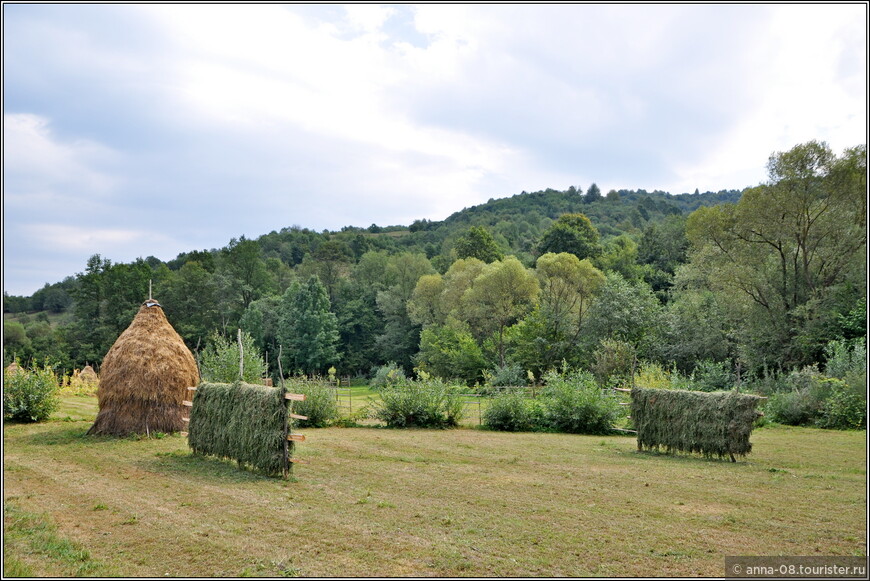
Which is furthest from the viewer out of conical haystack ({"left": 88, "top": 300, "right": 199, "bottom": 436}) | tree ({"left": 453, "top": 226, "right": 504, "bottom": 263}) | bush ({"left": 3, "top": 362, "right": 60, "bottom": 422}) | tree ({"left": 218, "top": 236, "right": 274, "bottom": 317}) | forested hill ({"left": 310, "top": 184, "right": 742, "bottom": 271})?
forested hill ({"left": 310, "top": 184, "right": 742, "bottom": 271})

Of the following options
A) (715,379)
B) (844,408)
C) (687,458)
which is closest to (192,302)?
(715,379)

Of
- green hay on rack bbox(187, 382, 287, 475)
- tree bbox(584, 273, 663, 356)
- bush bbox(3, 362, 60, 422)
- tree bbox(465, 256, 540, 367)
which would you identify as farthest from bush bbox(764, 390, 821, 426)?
bush bbox(3, 362, 60, 422)

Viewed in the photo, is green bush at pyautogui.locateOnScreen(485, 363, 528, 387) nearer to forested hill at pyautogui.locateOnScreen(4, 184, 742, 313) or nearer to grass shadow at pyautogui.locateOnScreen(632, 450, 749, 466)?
grass shadow at pyautogui.locateOnScreen(632, 450, 749, 466)

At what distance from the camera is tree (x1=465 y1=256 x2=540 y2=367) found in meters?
40.6

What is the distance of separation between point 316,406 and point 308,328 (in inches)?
1315

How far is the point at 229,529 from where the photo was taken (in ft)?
25.9

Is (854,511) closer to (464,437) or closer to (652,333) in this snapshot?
(464,437)

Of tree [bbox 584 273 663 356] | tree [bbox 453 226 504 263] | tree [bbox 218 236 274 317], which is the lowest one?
tree [bbox 584 273 663 356]

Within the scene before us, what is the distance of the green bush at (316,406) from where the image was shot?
2136 cm

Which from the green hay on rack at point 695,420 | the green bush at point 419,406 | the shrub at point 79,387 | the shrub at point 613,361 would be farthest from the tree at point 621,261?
the shrub at point 79,387

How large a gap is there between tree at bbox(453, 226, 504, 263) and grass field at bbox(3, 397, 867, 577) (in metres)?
41.8

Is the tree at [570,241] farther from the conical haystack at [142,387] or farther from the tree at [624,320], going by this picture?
the conical haystack at [142,387]

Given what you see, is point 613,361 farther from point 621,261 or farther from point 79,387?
point 79,387

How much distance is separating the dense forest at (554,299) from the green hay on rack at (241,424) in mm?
5381
